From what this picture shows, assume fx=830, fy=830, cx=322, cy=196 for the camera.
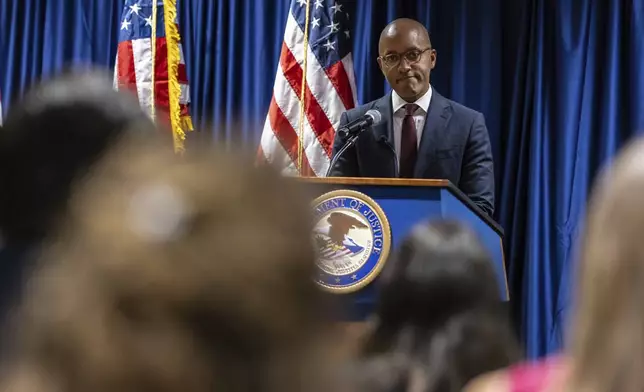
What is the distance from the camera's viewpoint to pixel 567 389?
0.66 metres

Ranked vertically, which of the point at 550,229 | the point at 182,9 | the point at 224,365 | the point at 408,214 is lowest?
the point at 550,229

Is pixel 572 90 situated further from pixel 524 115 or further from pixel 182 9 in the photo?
pixel 182 9

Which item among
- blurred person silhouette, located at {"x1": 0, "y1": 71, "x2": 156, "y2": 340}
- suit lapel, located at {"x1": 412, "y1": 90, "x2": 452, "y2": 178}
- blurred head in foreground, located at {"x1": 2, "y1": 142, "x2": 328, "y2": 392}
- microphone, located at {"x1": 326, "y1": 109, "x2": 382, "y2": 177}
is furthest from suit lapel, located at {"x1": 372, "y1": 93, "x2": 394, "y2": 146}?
blurred head in foreground, located at {"x1": 2, "y1": 142, "x2": 328, "y2": 392}

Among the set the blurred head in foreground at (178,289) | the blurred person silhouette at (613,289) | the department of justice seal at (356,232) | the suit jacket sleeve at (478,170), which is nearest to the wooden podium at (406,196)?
the department of justice seal at (356,232)

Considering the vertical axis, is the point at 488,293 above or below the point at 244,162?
below

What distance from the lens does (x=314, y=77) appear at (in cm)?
469

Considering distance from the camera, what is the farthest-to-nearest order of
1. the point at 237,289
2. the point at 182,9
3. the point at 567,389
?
the point at 182,9 < the point at 567,389 < the point at 237,289

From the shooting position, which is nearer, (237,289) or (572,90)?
(237,289)

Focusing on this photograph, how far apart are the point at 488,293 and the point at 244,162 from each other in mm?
948

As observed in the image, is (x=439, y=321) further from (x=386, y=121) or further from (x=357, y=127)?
(x=386, y=121)

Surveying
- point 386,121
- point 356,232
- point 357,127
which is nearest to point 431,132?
point 386,121

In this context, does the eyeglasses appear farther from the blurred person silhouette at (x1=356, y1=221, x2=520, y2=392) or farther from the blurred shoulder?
the blurred shoulder

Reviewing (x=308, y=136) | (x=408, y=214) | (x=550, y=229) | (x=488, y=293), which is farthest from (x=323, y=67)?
(x=488, y=293)

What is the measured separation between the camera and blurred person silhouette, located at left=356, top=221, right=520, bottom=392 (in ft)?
4.04
